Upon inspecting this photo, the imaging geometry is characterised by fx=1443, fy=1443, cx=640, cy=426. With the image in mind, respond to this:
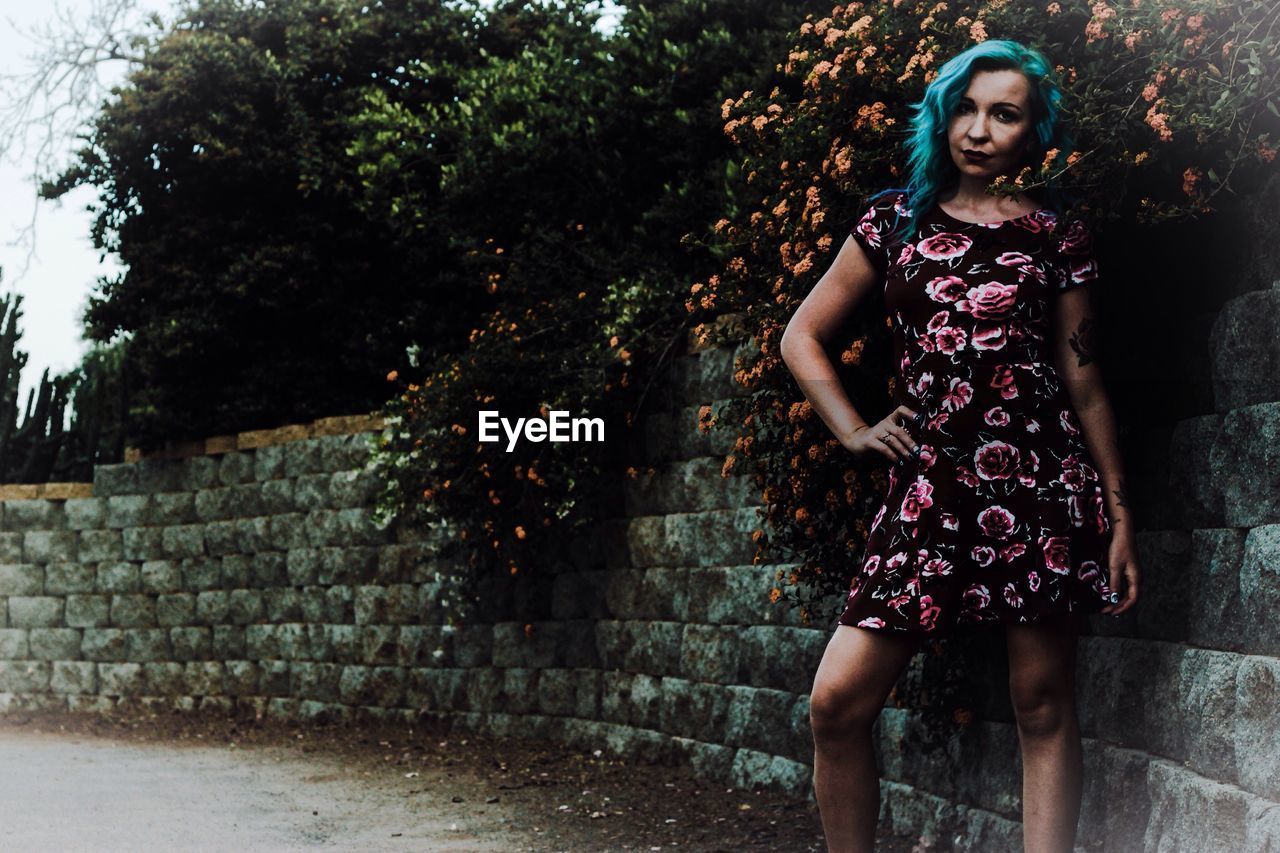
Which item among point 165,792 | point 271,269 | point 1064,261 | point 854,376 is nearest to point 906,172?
point 854,376

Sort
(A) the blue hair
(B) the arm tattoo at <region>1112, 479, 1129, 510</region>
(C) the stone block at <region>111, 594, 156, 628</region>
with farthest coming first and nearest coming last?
(C) the stone block at <region>111, 594, 156, 628</region> → (A) the blue hair → (B) the arm tattoo at <region>1112, 479, 1129, 510</region>

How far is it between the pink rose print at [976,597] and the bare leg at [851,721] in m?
0.13

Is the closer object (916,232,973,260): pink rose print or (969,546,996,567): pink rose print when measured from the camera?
(969,546,996,567): pink rose print

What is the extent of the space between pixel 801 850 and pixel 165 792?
11.2 ft

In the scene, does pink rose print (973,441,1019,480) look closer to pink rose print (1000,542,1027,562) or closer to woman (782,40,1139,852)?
woman (782,40,1139,852)

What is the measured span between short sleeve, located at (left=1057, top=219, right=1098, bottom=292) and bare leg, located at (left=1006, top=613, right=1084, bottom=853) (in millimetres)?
755

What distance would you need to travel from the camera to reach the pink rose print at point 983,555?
3123 millimetres

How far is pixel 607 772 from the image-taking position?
7012mm

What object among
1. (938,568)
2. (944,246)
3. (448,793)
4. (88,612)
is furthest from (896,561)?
(88,612)

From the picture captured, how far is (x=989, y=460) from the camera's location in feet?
10.3

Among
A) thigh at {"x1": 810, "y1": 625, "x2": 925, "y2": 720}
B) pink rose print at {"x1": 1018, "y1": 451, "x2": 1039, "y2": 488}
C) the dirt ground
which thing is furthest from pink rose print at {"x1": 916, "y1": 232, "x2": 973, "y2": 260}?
the dirt ground

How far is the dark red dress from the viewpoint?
10.2 feet

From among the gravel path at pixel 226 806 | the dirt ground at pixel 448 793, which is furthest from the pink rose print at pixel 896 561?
the gravel path at pixel 226 806

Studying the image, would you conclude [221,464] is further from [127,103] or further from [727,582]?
[727,582]
